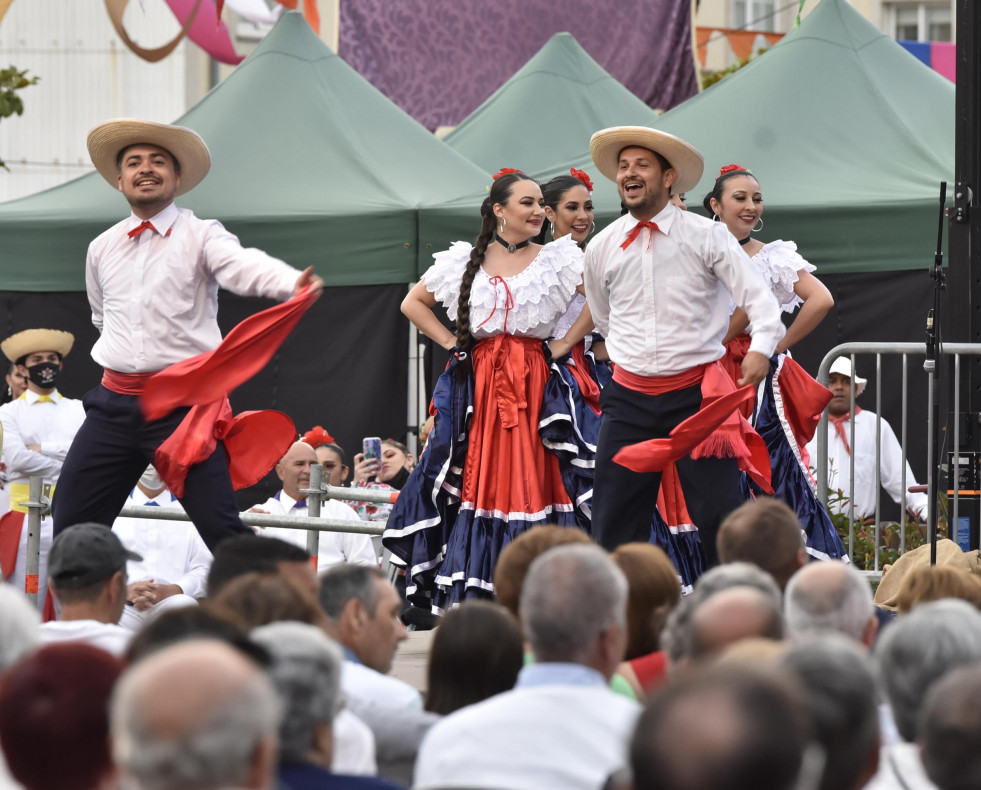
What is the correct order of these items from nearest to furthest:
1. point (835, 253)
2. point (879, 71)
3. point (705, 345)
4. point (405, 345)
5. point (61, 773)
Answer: point (61, 773) → point (705, 345) → point (835, 253) → point (405, 345) → point (879, 71)

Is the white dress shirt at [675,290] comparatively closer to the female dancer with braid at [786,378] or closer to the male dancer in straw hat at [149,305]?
the female dancer with braid at [786,378]

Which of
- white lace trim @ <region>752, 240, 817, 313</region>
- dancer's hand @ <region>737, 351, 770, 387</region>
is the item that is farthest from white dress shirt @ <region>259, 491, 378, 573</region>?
dancer's hand @ <region>737, 351, 770, 387</region>

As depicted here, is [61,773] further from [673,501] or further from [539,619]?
[673,501]

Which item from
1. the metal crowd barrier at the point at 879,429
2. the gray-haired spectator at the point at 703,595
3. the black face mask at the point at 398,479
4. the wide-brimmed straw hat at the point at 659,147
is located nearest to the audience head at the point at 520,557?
the gray-haired spectator at the point at 703,595

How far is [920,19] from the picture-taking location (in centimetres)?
2314

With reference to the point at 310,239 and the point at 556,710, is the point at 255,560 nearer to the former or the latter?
the point at 556,710

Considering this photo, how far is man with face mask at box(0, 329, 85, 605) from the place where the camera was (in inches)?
338

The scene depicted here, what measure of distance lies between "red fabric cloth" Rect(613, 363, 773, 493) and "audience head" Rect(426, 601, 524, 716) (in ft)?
7.18

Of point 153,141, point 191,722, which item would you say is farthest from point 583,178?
point 191,722

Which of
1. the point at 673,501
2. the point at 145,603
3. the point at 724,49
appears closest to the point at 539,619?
the point at 673,501

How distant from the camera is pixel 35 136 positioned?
842 inches

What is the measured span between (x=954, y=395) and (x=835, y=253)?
3431mm

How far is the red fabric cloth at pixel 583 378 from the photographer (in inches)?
272

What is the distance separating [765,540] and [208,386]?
2.25 metres
